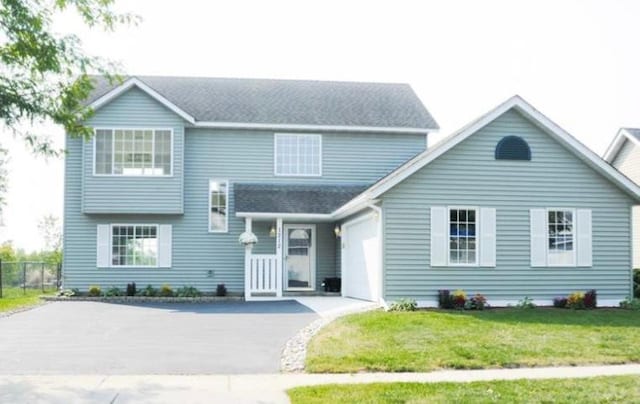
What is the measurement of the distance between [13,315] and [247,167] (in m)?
9.11

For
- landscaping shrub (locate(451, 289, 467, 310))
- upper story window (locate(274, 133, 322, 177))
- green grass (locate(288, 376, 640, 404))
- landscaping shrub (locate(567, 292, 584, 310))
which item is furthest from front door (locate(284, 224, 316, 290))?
green grass (locate(288, 376, 640, 404))

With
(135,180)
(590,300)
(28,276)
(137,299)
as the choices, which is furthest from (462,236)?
(28,276)

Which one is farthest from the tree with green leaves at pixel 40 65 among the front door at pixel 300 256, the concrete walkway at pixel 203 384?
the front door at pixel 300 256

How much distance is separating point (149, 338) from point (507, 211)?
983 cm

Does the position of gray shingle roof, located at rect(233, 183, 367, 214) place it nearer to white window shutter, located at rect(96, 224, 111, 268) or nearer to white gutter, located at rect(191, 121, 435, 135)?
white gutter, located at rect(191, 121, 435, 135)

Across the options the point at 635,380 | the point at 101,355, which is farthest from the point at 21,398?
the point at 635,380

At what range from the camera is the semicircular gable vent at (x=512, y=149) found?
18219mm

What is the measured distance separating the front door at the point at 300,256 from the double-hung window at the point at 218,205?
217cm

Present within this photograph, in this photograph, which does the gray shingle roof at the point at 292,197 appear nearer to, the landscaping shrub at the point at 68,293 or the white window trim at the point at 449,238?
the white window trim at the point at 449,238

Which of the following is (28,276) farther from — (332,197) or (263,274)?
(332,197)

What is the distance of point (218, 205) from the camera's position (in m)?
23.7

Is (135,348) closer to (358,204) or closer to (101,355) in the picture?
(101,355)

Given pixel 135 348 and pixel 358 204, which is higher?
pixel 358 204

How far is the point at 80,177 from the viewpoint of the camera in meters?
23.2
